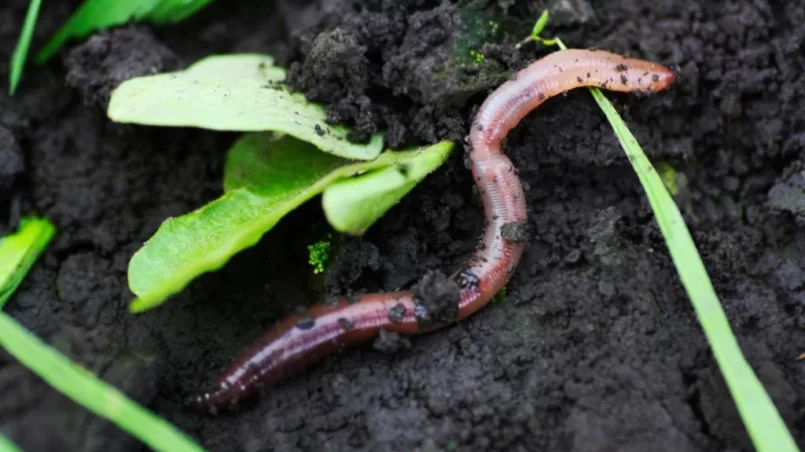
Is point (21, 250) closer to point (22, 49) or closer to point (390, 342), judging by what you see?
point (22, 49)

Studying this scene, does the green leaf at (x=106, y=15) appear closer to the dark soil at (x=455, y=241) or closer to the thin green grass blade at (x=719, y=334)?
the dark soil at (x=455, y=241)

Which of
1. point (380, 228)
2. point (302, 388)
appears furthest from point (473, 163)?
point (302, 388)

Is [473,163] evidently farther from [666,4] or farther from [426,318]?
[666,4]

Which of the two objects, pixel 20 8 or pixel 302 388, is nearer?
pixel 302 388

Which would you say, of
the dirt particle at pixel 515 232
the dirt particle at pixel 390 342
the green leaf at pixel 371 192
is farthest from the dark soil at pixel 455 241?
the green leaf at pixel 371 192

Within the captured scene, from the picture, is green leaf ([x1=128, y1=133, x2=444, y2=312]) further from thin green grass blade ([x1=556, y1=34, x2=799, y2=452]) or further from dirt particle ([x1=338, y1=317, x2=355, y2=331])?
thin green grass blade ([x1=556, y1=34, x2=799, y2=452])

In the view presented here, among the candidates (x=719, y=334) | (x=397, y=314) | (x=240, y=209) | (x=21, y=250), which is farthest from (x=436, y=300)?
(x=21, y=250)
